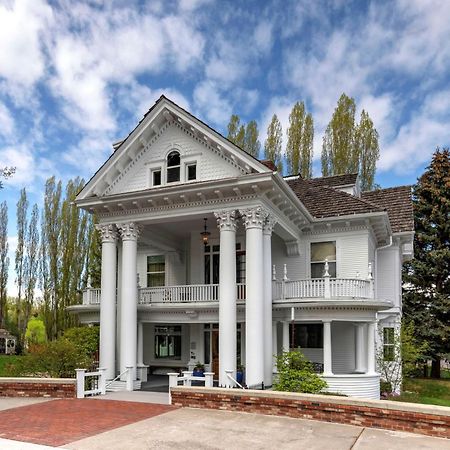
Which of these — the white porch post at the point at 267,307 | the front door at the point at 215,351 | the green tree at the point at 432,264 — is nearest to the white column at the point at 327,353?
the white porch post at the point at 267,307

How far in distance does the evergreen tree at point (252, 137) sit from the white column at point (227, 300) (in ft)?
83.7

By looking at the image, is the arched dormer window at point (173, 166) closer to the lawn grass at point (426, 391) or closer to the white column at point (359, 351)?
the white column at point (359, 351)

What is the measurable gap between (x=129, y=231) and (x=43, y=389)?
618cm

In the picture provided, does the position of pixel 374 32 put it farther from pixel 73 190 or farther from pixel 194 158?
pixel 73 190

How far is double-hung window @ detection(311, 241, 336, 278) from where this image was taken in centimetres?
2077

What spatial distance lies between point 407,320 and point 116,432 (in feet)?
76.2

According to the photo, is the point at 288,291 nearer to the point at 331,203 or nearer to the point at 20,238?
the point at 331,203


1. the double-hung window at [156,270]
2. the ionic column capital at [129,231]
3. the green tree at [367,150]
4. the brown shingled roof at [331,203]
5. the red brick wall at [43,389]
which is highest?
the green tree at [367,150]

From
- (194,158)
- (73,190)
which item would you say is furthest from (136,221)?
(73,190)

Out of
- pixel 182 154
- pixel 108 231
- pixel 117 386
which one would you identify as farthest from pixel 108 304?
pixel 182 154

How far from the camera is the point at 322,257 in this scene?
68.7 ft

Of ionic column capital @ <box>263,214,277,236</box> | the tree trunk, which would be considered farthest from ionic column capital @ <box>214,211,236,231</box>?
the tree trunk

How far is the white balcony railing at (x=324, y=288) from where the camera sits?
17797 millimetres

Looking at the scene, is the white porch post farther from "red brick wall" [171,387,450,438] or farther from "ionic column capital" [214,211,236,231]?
"red brick wall" [171,387,450,438]
